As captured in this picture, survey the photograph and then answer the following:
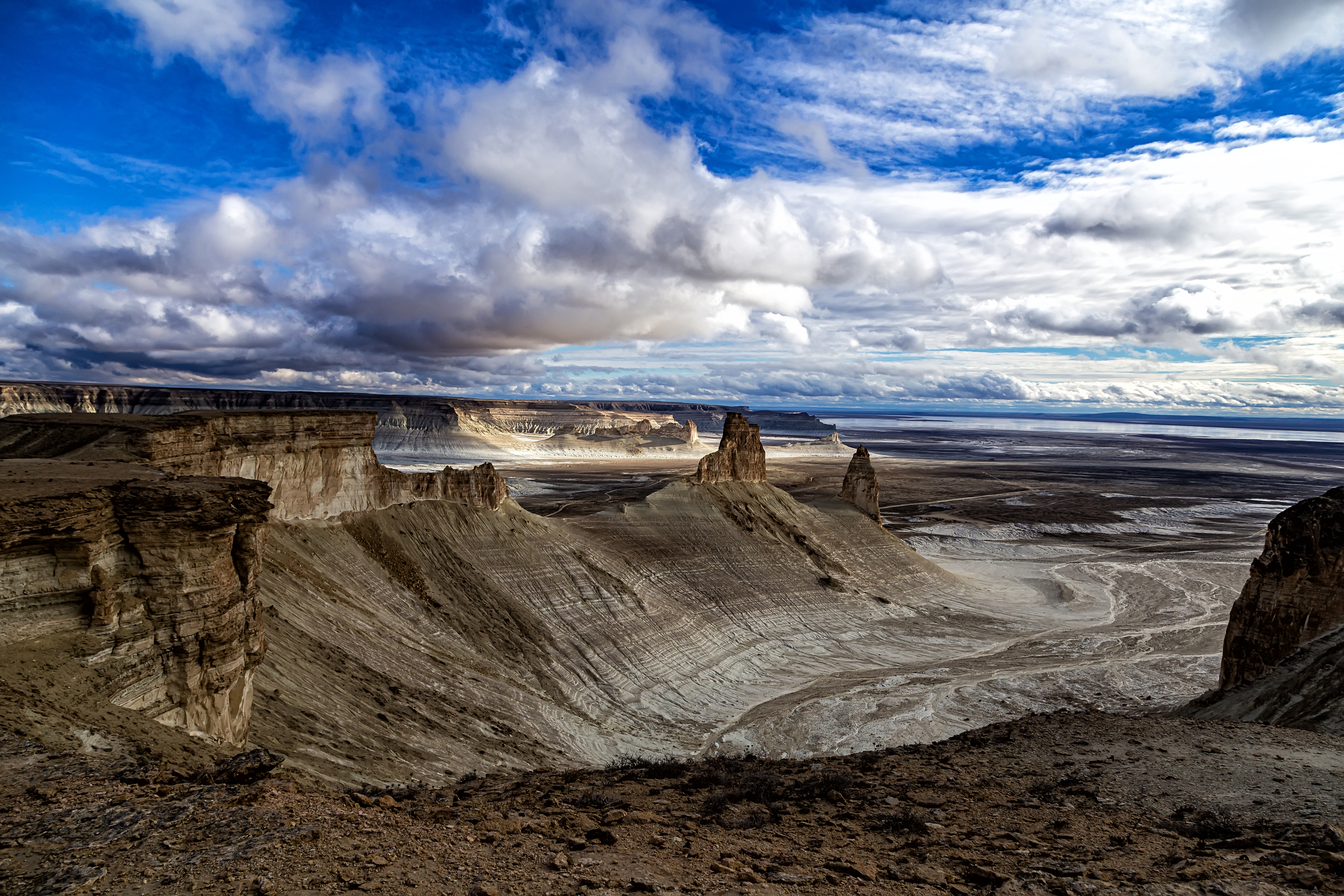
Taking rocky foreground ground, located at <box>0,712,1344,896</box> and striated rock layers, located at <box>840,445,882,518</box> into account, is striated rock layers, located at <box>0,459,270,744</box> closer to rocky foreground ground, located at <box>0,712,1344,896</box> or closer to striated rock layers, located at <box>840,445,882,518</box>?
rocky foreground ground, located at <box>0,712,1344,896</box>

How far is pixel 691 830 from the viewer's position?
8328 mm

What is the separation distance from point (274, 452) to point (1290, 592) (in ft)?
106

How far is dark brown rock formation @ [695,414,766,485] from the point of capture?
45.7 m

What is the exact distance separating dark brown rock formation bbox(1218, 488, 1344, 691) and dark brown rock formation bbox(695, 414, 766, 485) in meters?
27.4

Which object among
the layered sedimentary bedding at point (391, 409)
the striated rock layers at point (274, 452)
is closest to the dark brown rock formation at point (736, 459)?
the striated rock layers at point (274, 452)

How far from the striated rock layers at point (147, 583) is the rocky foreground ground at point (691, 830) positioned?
251 centimetres

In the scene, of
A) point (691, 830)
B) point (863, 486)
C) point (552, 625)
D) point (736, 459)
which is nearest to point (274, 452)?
point (552, 625)

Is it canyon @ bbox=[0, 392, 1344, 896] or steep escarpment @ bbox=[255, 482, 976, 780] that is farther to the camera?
steep escarpment @ bbox=[255, 482, 976, 780]

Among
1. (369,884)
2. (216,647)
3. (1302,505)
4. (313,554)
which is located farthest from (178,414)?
(1302,505)

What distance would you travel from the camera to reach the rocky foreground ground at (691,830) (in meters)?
6.18

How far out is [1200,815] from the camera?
8.88 metres

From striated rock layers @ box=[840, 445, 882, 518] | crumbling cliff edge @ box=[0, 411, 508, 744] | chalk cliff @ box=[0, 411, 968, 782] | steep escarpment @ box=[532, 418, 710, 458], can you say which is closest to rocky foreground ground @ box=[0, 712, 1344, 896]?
crumbling cliff edge @ box=[0, 411, 508, 744]

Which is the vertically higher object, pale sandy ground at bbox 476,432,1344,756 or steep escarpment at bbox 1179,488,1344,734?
steep escarpment at bbox 1179,488,1344,734

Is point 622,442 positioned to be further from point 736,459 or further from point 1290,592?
point 1290,592
